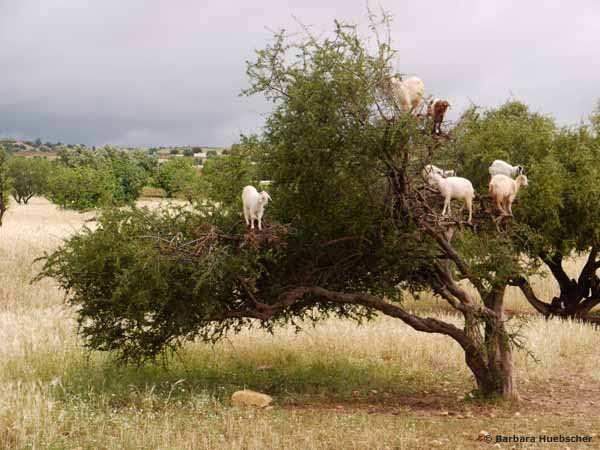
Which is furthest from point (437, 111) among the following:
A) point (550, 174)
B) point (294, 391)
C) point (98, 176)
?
point (98, 176)

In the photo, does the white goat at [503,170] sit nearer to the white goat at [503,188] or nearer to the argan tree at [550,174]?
the white goat at [503,188]

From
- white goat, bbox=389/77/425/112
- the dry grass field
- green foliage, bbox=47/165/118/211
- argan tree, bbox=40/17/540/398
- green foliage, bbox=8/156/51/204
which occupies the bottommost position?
the dry grass field

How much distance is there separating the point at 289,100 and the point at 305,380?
6.21 m

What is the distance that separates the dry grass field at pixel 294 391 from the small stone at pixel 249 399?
0.75ft

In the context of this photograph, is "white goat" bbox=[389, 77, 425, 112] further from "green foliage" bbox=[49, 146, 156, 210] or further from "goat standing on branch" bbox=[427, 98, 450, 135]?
"green foliage" bbox=[49, 146, 156, 210]

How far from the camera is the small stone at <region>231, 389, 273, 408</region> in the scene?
12.4m

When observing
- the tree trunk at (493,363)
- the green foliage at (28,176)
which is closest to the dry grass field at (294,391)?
the tree trunk at (493,363)

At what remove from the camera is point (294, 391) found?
1401cm

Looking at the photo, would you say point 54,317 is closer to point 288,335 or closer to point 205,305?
point 288,335

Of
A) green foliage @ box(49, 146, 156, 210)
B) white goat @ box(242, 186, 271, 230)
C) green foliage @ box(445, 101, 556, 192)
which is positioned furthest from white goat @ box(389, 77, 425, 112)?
green foliage @ box(49, 146, 156, 210)

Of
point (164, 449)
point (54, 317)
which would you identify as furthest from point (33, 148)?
point (164, 449)

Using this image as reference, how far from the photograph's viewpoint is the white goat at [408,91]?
10.2 m

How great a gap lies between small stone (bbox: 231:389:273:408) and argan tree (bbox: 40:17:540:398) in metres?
1.35

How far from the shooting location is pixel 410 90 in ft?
33.7
